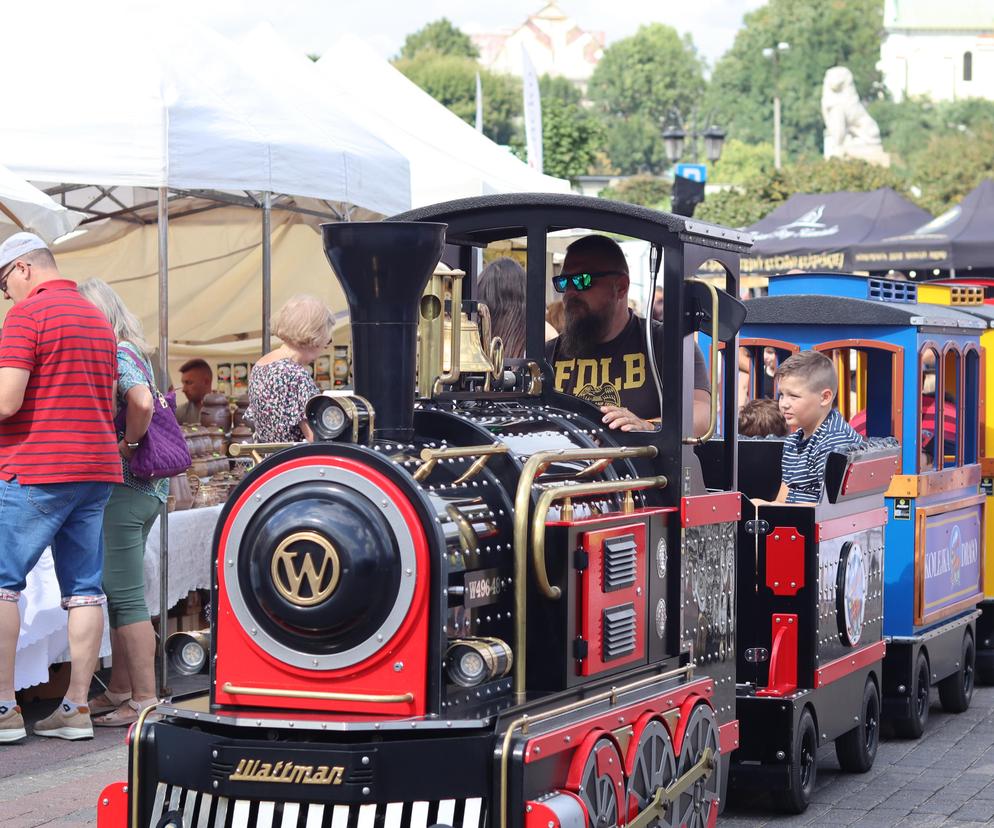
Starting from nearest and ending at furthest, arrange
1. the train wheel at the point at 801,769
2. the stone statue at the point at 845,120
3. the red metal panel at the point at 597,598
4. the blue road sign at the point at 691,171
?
the red metal panel at the point at 597,598 < the train wheel at the point at 801,769 < the blue road sign at the point at 691,171 < the stone statue at the point at 845,120

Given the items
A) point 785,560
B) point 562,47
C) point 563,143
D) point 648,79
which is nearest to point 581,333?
point 785,560

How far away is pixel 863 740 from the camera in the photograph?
6801mm

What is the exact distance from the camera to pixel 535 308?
541cm

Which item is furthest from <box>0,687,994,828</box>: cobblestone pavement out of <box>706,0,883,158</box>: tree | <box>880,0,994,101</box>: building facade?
<box>880,0,994,101</box>: building facade

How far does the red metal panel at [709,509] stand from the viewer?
203 inches

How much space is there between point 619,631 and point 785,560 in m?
1.70

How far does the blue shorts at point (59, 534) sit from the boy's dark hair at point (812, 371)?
2.82 meters

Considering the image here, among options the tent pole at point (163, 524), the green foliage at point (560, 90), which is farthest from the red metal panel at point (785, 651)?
the green foliage at point (560, 90)

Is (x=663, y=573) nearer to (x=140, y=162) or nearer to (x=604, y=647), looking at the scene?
(x=604, y=647)

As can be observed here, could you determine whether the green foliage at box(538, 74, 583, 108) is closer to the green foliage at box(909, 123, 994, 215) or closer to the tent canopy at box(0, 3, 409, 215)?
the green foliage at box(909, 123, 994, 215)

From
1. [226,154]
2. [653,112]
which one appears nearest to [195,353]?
[226,154]

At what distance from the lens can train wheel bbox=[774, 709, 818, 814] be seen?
235 inches

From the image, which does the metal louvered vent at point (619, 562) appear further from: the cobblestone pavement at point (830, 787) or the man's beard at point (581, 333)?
the cobblestone pavement at point (830, 787)

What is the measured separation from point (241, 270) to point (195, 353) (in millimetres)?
906
